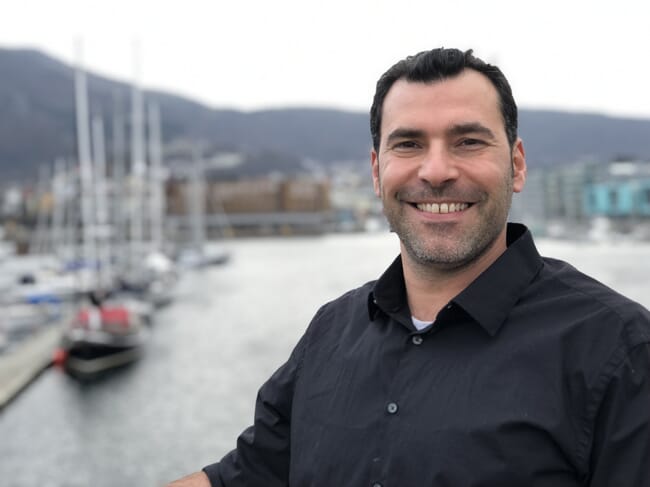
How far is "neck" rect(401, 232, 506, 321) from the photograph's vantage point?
1134 millimetres

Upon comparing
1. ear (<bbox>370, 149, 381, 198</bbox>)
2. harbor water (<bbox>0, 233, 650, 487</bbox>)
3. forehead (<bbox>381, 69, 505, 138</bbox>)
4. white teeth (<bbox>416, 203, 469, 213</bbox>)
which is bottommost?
harbor water (<bbox>0, 233, 650, 487</bbox>)

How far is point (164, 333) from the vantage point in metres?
19.4

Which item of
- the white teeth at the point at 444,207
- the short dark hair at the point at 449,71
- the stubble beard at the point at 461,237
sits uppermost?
the short dark hair at the point at 449,71

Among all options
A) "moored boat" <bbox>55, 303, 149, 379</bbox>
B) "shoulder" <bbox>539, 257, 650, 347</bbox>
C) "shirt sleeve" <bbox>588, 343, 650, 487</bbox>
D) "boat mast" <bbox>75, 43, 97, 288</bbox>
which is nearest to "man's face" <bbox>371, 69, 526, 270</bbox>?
"shoulder" <bbox>539, 257, 650, 347</bbox>

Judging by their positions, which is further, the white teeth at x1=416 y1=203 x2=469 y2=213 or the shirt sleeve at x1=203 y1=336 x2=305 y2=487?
the shirt sleeve at x1=203 y1=336 x2=305 y2=487

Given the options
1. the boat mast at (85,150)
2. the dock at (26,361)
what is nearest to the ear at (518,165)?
the dock at (26,361)

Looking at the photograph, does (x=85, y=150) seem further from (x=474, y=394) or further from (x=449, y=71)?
(x=474, y=394)

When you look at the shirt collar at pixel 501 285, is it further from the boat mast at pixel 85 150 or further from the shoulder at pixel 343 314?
the boat mast at pixel 85 150

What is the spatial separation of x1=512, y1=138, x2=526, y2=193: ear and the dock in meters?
11.3

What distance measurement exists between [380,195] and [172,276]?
1088 inches

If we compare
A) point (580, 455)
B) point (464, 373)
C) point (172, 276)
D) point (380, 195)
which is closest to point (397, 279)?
point (380, 195)

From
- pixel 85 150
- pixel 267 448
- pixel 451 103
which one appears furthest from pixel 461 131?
pixel 85 150

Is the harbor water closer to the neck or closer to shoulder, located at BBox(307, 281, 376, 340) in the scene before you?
shoulder, located at BBox(307, 281, 376, 340)

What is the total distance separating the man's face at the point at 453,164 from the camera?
1097 mm
